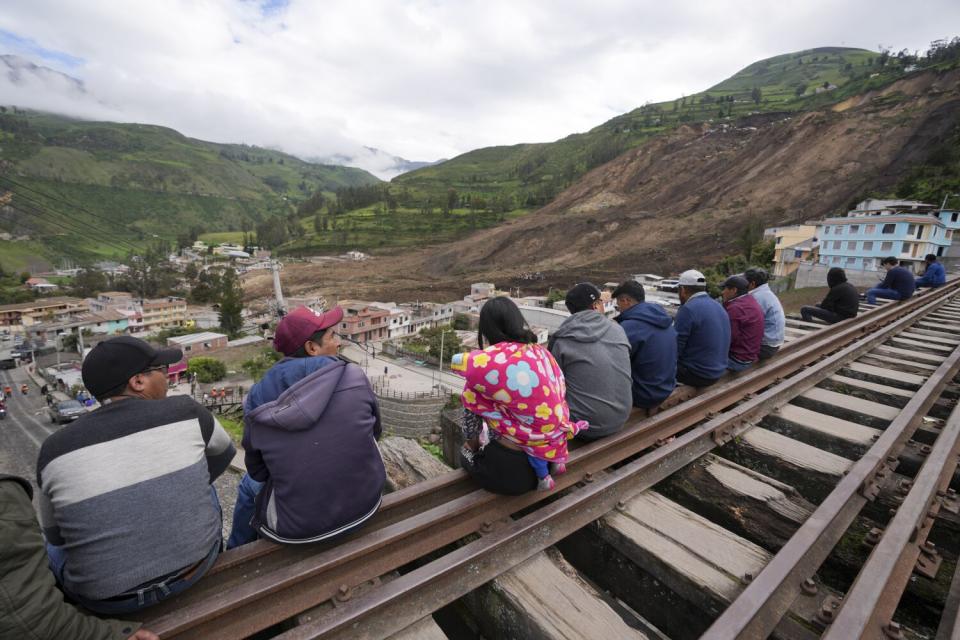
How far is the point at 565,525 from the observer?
2135mm

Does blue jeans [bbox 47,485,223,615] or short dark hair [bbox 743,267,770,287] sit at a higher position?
short dark hair [bbox 743,267,770,287]

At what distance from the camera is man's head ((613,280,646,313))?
354 cm

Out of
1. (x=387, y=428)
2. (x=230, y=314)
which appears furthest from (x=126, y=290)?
(x=387, y=428)

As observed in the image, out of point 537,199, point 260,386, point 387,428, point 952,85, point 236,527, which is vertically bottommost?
point 387,428

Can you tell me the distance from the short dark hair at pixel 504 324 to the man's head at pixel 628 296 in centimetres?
145

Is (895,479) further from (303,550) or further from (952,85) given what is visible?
(952,85)

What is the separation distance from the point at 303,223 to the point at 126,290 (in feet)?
173

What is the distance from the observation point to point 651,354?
3.25m

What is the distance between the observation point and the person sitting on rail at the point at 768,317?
4691 millimetres

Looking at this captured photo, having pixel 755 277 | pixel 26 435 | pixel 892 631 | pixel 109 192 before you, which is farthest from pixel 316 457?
pixel 109 192

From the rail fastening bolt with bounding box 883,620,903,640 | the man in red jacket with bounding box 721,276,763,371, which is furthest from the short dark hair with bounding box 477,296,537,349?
the man in red jacket with bounding box 721,276,763,371

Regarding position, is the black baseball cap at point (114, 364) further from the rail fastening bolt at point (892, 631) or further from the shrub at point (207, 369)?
the shrub at point (207, 369)

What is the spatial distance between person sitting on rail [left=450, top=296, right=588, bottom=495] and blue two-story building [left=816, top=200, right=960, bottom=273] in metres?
32.5

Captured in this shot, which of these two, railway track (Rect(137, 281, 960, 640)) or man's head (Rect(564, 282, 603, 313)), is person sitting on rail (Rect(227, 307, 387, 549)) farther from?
man's head (Rect(564, 282, 603, 313))
